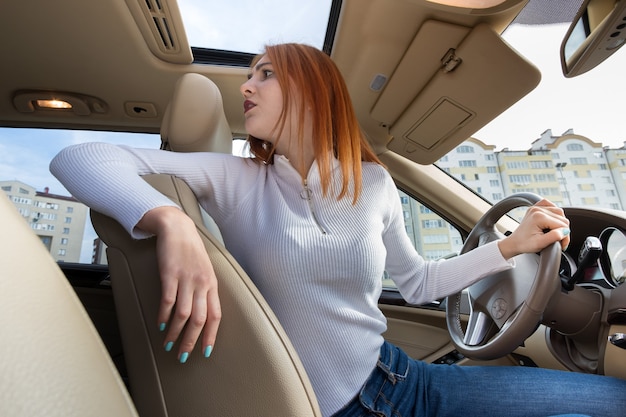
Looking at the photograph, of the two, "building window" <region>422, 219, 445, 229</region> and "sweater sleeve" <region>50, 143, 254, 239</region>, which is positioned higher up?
"sweater sleeve" <region>50, 143, 254, 239</region>

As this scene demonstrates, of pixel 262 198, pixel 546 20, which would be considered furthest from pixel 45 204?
pixel 546 20

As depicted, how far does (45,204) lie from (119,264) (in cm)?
166

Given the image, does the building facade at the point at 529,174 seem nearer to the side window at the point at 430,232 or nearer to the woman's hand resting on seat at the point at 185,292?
the side window at the point at 430,232

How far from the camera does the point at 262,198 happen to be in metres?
0.88

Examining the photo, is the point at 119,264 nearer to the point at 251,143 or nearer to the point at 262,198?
the point at 262,198

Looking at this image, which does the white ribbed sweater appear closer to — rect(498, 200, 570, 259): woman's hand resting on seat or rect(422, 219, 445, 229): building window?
rect(498, 200, 570, 259): woman's hand resting on seat

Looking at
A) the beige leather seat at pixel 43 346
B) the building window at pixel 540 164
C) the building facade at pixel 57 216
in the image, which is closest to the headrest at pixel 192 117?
the beige leather seat at pixel 43 346

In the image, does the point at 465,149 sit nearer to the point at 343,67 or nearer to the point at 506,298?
the point at 343,67

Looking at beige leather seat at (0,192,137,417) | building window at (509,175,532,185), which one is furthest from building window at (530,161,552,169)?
beige leather seat at (0,192,137,417)

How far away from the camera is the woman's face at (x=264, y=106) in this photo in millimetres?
978

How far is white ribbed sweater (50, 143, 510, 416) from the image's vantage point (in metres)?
0.66

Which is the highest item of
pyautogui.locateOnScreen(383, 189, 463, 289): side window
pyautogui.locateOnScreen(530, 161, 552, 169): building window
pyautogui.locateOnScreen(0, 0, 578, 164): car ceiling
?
pyautogui.locateOnScreen(0, 0, 578, 164): car ceiling

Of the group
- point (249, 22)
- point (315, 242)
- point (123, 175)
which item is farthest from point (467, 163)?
point (123, 175)

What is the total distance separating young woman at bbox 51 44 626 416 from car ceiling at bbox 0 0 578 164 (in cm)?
41
